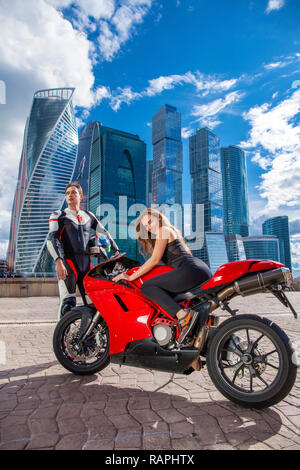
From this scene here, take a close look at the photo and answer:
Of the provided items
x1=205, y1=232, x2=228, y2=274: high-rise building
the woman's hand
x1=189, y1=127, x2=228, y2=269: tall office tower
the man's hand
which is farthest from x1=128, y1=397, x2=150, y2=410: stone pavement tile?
x1=189, y1=127, x2=228, y2=269: tall office tower

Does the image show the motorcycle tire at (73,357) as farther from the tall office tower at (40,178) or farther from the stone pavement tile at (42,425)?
the tall office tower at (40,178)

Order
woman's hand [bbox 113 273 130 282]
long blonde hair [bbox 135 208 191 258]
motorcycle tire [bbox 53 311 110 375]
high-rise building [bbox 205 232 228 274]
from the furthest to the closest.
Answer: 1. high-rise building [bbox 205 232 228 274]
2. motorcycle tire [bbox 53 311 110 375]
3. long blonde hair [bbox 135 208 191 258]
4. woman's hand [bbox 113 273 130 282]

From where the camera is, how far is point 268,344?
228 centimetres

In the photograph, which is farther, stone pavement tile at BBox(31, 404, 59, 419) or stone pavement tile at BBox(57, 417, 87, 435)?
stone pavement tile at BBox(31, 404, 59, 419)

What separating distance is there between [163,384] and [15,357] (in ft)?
7.06

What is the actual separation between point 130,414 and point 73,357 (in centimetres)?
116

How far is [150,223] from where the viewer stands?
9.69 ft

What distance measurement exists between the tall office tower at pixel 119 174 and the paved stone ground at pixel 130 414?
4300 inches

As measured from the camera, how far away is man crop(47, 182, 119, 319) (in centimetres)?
388

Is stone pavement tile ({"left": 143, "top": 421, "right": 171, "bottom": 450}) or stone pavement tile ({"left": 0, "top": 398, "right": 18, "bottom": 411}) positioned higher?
stone pavement tile ({"left": 143, "top": 421, "right": 171, "bottom": 450})

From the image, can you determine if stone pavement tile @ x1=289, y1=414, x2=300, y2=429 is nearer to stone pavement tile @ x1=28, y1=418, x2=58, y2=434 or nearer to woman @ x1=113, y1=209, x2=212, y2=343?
woman @ x1=113, y1=209, x2=212, y2=343

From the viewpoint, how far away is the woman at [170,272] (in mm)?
2555

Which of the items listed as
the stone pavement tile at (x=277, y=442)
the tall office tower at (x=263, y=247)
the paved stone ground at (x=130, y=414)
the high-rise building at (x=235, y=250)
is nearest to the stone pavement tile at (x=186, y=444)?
the paved stone ground at (x=130, y=414)
